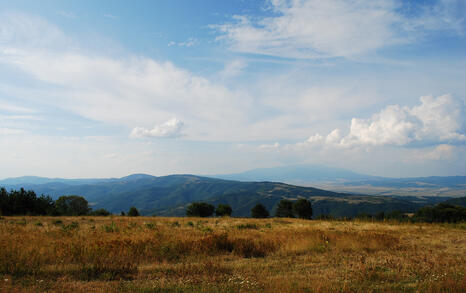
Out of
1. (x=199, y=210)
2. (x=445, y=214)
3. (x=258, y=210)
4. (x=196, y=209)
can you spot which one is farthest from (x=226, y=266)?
(x=258, y=210)

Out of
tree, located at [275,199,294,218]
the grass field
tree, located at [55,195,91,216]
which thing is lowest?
tree, located at [275,199,294,218]

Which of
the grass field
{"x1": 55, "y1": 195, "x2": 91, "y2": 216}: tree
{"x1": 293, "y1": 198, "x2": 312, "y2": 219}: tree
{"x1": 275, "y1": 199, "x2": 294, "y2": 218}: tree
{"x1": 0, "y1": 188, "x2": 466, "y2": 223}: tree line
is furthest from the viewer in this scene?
{"x1": 275, "y1": 199, "x2": 294, "y2": 218}: tree

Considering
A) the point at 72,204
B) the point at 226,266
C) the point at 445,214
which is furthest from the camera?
the point at 72,204

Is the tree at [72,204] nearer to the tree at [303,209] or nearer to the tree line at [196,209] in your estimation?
the tree line at [196,209]

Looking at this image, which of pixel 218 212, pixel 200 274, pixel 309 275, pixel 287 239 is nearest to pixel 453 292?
pixel 309 275

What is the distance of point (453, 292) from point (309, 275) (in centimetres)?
282

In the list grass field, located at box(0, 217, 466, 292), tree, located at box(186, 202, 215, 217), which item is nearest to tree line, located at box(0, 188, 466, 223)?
tree, located at box(186, 202, 215, 217)

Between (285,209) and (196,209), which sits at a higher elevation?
(196,209)

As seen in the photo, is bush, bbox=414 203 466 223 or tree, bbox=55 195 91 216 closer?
bush, bbox=414 203 466 223

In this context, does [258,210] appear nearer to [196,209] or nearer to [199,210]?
[199,210]

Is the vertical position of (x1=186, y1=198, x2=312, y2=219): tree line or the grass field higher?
the grass field

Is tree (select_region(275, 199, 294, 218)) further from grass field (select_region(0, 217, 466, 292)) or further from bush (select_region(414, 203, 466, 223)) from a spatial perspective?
grass field (select_region(0, 217, 466, 292))

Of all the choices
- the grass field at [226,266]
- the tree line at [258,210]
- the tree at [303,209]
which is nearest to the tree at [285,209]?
the tree line at [258,210]

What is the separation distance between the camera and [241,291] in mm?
5414
